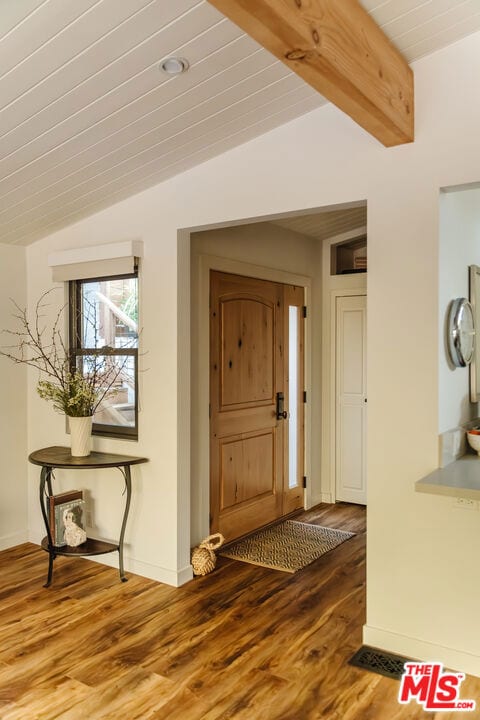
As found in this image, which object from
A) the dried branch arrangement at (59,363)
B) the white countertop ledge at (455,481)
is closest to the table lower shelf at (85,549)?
the dried branch arrangement at (59,363)

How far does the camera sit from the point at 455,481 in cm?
240

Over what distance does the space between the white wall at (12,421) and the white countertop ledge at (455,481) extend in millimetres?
2958

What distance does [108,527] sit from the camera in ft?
12.7

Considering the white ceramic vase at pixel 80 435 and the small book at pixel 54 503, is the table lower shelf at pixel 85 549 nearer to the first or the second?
the small book at pixel 54 503

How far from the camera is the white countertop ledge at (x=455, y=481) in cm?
228

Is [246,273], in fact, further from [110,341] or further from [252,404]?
[110,341]

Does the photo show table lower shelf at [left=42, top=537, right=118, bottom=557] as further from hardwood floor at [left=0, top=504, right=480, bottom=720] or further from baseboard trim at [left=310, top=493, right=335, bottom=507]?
baseboard trim at [left=310, top=493, right=335, bottom=507]

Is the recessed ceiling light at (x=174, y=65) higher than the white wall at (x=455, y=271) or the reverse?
higher

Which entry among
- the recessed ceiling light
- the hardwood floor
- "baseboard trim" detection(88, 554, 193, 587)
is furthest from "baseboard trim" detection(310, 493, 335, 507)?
the recessed ceiling light

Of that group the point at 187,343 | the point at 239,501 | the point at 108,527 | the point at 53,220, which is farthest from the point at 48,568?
the point at 53,220

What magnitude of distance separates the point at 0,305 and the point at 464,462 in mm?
3182

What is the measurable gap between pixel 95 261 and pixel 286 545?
7.92ft

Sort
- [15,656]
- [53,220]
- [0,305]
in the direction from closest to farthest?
1. [15,656]
2. [53,220]
3. [0,305]

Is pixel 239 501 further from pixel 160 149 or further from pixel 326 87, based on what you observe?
pixel 326 87
